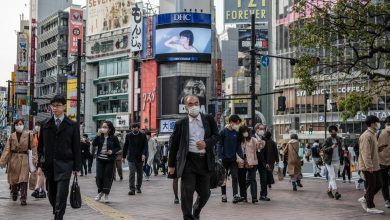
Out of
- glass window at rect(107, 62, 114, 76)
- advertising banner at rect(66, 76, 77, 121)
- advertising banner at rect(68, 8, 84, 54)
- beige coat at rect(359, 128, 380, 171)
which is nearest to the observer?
beige coat at rect(359, 128, 380, 171)

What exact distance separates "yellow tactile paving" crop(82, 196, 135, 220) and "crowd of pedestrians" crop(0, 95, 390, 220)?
0.33m

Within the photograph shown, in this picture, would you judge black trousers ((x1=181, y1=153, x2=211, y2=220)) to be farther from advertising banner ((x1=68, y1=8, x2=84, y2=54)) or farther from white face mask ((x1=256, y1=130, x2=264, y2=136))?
advertising banner ((x1=68, y1=8, x2=84, y2=54))

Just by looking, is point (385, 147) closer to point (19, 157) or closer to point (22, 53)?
point (19, 157)

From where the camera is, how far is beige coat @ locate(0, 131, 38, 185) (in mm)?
11539

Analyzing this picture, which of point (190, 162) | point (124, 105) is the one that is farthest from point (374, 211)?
point (124, 105)

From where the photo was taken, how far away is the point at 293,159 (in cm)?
1566

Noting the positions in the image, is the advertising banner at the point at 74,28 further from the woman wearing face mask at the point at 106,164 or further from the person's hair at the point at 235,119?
the person's hair at the point at 235,119

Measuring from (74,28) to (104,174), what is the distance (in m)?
71.2

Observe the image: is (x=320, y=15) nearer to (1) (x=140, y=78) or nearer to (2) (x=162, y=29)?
(2) (x=162, y=29)

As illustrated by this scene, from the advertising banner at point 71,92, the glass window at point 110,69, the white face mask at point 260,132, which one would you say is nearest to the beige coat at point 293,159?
the white face mask at point 260,132

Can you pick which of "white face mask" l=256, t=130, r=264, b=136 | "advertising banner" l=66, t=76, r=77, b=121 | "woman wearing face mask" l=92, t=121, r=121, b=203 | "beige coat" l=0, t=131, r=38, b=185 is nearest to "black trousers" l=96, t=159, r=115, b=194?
"woman wearing face mask" l=92, t=121, r=121, b=203

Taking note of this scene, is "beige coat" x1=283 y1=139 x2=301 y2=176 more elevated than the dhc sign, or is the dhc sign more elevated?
the dhc sign

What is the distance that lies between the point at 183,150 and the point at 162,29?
61889 millimetres

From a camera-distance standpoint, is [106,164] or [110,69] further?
[110,69]
